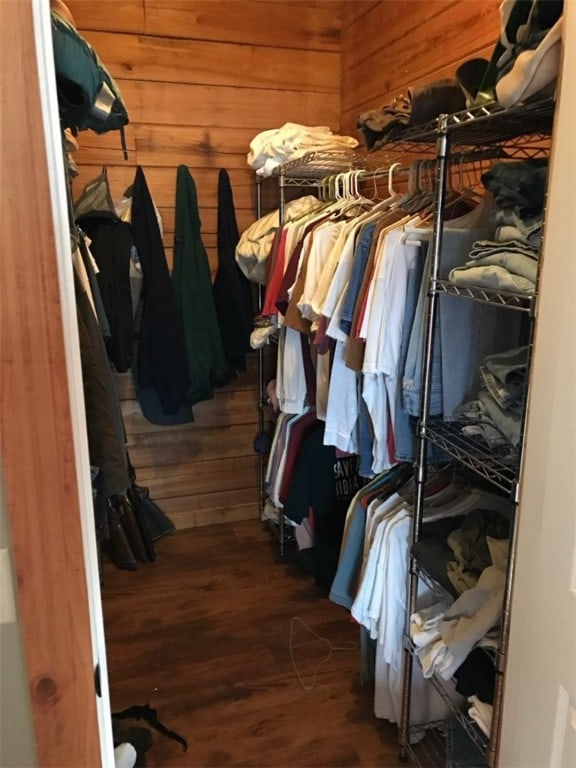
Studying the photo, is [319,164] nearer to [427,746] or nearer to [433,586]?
[433,586]

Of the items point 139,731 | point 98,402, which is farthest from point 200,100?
point 139,731

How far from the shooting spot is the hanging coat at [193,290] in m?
2.83

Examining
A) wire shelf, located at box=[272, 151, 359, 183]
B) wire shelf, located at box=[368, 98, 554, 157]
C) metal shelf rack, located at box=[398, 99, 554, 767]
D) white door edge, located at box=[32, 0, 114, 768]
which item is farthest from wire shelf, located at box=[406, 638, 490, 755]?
wire shelf, located at box=[272, 151, 359, 183]

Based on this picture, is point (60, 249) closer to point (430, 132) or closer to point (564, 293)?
point (564, 293)

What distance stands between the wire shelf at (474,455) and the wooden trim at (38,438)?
0.88 m

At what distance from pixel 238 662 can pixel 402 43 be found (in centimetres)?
243

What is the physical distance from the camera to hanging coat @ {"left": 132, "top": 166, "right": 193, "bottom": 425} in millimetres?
2697

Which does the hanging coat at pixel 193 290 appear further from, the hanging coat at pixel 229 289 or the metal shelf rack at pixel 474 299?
the metal shelf rack at pixel 474 299

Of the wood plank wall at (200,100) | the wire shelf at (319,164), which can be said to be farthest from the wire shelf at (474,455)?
the wood plank wall at (200,100)

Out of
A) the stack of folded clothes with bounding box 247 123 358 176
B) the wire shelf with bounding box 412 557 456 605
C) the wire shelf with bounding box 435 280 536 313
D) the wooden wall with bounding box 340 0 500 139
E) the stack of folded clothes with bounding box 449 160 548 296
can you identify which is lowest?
the wire shelf with bounding box 412 557 456 605

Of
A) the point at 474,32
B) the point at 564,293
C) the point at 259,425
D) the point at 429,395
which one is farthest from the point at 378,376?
the point at 259,425

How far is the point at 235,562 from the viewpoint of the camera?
2.95 m

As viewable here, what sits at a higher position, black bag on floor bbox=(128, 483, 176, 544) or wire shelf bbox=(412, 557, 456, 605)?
wire shelf bbox=(412, 557, 456, 605)

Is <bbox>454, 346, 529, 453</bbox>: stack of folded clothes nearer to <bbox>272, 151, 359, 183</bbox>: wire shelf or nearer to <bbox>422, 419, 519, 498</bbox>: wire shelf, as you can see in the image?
<bbox>422, 419, 519, 498</bbox>: wire shelf
